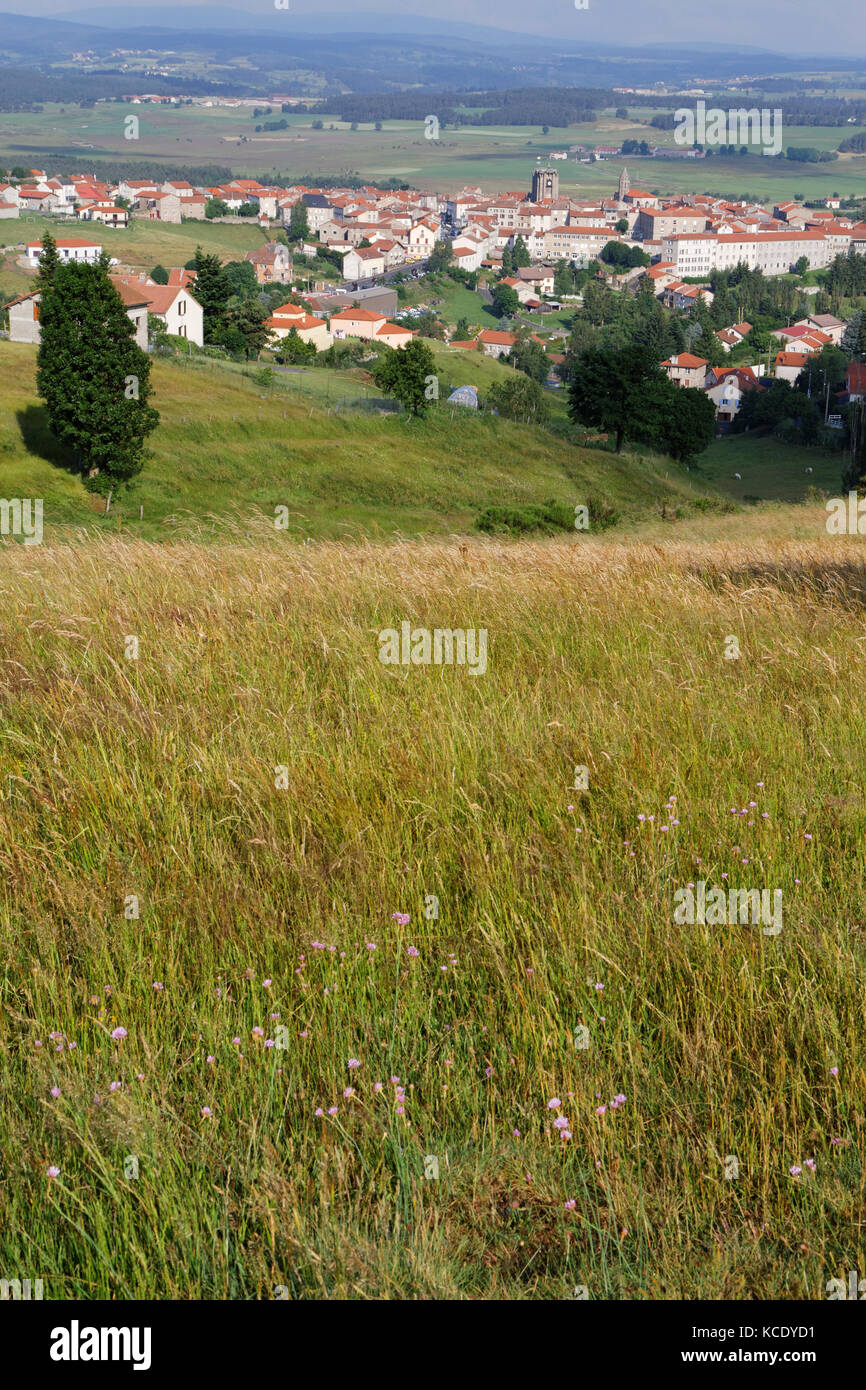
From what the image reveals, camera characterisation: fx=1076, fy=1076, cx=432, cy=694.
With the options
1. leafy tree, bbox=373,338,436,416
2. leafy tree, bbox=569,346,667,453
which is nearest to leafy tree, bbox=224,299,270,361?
leafy tree, bbox=373,338,436,416

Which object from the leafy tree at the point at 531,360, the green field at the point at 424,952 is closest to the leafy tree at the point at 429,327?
the leafy tree at the point at 531,360

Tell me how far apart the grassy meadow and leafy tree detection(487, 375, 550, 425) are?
75.7 meters

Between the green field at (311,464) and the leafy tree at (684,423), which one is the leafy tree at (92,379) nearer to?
the green field at (311,464)

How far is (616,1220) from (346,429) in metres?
51.3

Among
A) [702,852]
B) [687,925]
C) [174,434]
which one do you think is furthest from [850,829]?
[174,434]

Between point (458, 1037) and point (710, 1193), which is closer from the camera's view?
point (710, 1193)

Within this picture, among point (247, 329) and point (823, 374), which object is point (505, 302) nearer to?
point (823, 374)

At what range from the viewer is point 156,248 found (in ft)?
480

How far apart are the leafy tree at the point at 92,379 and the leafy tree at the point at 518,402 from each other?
4052 centimetres

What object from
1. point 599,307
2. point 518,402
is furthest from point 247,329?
point 599,307

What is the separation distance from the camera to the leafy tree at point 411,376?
2312 inches

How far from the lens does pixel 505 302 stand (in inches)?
6826

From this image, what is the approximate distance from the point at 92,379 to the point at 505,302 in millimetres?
144913
